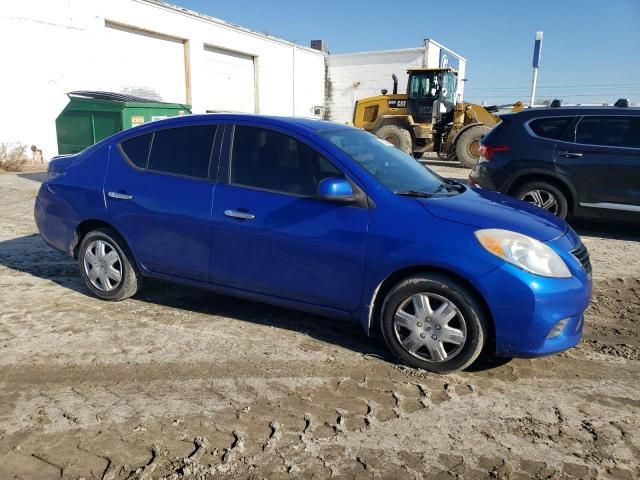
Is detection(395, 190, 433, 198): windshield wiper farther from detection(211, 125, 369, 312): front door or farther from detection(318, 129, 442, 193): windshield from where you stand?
detection(211, 125, 369, 312): front door

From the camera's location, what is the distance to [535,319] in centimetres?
317

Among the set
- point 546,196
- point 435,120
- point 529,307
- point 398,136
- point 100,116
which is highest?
point 435,120

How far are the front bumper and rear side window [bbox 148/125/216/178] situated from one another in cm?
232

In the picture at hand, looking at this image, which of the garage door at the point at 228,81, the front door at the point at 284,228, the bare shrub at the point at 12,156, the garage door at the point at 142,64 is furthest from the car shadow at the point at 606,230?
the garage door at the point at 228,81

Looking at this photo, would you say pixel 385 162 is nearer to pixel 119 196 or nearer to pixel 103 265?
pixel 119 196

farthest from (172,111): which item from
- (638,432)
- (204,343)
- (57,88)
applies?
(638,432)

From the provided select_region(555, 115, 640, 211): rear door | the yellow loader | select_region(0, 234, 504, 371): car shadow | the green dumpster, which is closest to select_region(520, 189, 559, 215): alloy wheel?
select_region(555, 115, 640, 211): rear door

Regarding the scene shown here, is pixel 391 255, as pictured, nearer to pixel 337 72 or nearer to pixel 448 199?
pixel 448 199

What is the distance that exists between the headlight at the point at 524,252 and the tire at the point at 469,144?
12.8m

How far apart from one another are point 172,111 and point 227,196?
9.62 m

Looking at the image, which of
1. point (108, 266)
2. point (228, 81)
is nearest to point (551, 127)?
point (108, 266)

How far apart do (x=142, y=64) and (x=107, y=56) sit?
156 cm

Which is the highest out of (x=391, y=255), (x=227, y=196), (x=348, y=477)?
(x=227, y=196)

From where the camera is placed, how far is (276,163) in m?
3.93
